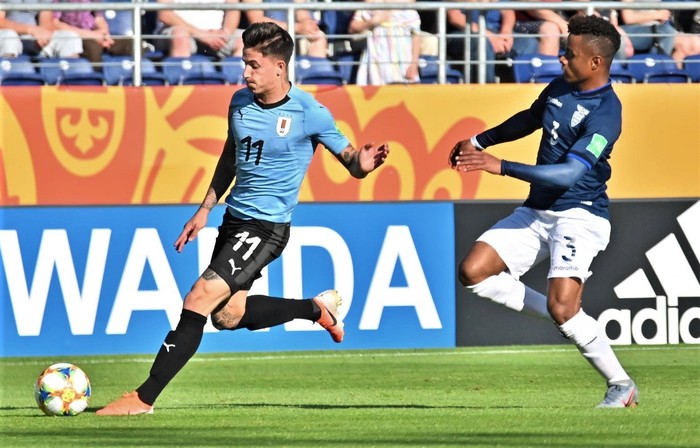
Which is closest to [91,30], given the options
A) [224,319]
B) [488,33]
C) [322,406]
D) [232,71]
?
[232,71]

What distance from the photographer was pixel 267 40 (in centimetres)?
830

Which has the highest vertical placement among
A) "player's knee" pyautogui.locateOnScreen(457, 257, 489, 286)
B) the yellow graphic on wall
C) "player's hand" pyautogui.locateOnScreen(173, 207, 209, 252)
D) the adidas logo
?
"player's hand" pyautogui.locateOnScreen(173, 207, 209, 252)

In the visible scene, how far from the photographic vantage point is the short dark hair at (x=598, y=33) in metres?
8.45

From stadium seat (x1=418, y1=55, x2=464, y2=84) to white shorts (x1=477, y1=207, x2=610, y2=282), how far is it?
554 centimetres

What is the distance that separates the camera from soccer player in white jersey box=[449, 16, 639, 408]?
8.38 m

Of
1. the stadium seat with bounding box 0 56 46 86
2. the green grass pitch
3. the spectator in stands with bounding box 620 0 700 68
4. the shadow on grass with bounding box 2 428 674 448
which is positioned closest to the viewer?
the shadow on grass with bounding box 2 428 674 448

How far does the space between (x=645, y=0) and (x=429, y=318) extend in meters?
4.52

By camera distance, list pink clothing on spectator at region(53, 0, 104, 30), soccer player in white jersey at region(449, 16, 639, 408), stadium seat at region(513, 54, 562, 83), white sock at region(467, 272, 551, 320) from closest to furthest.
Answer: soccer player in white jersey at region(449, 16, 639, 408) → white sock at region(467, 272, 551, 320) → pink clothing on spectator at region(53, 0, 104, 30) → stadium seat at region(513, 54, 562, 83)

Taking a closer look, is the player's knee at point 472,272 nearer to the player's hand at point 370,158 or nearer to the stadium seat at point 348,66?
the player's hand at point 370,158

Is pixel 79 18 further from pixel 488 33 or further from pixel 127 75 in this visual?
pixel 488 33

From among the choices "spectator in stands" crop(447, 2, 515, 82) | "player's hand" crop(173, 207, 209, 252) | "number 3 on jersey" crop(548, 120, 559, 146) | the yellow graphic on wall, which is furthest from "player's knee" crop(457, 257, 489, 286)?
"spectator in stands" crop(447, 2, 515, 82)

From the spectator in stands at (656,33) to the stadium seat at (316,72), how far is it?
125 inches

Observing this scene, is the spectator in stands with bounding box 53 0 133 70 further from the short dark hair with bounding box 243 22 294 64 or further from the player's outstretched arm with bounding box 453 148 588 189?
the player's outstretched arm with bounding box 453 148 588 189

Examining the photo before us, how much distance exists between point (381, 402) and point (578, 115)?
2.27 meters
